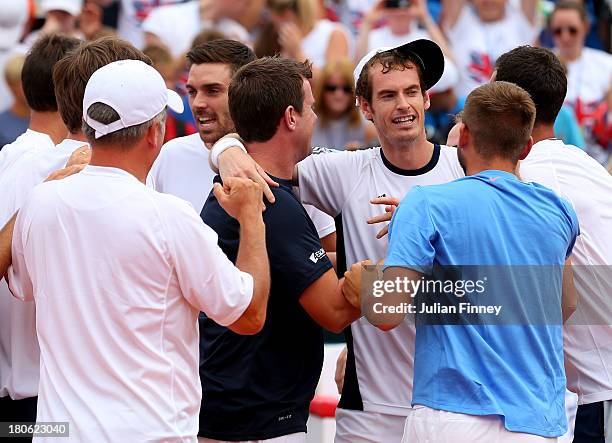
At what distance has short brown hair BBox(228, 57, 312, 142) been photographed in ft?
14.7

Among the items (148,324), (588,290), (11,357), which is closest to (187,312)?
(148,324)

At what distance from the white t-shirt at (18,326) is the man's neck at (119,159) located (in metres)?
0.78

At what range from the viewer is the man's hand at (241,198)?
3982mm

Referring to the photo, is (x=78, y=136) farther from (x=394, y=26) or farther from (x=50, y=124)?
(x=394, y=26)

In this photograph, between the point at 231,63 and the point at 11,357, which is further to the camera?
the point at 231,63

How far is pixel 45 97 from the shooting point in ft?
16.4

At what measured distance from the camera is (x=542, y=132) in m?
4.92

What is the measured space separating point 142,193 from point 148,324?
438 mm

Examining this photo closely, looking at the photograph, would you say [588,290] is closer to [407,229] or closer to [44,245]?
[407,229]

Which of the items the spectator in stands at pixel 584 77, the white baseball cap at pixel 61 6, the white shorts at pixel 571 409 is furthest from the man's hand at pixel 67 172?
the spectator in stands at pixel 584 77

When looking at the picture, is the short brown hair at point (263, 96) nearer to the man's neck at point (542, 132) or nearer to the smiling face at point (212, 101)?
the smiling face at point (212, 101)

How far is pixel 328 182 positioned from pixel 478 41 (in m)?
5.81

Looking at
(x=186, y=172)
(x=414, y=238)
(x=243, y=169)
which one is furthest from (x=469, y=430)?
(x=186, y=172)

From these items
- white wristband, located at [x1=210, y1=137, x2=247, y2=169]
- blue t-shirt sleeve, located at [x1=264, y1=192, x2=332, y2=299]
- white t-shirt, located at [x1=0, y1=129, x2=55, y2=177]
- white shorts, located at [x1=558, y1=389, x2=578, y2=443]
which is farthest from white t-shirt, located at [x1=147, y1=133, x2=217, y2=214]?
white shorts, located at [x1=558, y1=389, x2=578, y2=443]
